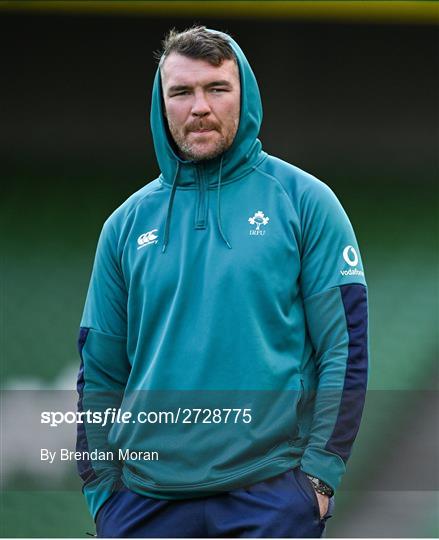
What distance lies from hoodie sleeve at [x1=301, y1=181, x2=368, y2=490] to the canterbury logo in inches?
11.5

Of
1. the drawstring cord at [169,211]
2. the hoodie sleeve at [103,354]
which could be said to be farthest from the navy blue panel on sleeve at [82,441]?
the drawstring cord at [169,211]

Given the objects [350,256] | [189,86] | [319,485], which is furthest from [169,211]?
[319,485]

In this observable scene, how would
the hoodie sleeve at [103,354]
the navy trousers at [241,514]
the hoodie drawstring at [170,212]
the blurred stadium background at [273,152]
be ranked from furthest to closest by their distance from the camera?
the blurred stadium background at [273,152], the hoodie sleeve at [103,354], the hoodie drawstring at [170,212], the navy trousers at [241,514]

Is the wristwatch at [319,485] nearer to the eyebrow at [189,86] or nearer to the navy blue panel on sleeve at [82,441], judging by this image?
the navy blue panel on sleeve at [82,441]

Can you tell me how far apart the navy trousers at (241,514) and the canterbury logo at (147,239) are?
49cm

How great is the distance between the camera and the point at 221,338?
192 cm

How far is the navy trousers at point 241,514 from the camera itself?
186 centimetres

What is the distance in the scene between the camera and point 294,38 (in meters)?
3.69

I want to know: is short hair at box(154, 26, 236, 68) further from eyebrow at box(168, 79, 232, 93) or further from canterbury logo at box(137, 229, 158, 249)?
canterbury logo at box(137, 229, 158, 249)

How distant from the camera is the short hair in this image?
2039 mm

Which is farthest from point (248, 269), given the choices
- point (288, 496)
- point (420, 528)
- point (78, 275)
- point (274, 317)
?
point (78, 275)

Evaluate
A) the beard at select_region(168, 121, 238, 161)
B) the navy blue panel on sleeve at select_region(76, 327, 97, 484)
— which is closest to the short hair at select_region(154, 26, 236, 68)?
the beard at select_region(168, 121, 238, 161)

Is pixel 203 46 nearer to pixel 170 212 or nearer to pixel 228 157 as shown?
pixel 228 157

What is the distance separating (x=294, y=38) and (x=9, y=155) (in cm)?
113
